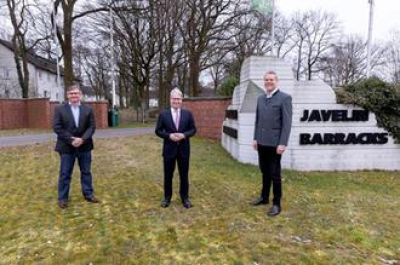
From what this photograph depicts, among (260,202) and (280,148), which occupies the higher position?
(280,148)

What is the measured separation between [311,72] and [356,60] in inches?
220

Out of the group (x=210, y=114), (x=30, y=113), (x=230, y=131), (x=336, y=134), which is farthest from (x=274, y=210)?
(x=30, y=113)

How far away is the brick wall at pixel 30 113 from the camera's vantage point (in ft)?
56.1

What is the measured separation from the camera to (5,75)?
35312mm

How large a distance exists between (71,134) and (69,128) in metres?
0.09

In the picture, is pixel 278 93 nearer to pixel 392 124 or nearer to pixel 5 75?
pixel 392 124

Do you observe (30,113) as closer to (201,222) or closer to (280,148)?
(201,222)

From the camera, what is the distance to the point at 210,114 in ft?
41.8

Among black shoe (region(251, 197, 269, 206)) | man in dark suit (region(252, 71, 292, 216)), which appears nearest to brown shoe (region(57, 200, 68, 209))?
black shoe (region(251, 197, 269, 206))

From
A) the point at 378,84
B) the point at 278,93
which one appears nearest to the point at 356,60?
the point at 378,84

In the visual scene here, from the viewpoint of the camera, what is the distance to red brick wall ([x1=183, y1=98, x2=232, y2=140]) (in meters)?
12.2

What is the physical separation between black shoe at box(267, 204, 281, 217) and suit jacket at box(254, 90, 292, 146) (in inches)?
34.1

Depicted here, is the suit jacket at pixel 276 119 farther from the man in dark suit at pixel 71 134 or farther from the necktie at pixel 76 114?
the necktie at pixel 76 114

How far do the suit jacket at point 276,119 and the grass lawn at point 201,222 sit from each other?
1023mm
